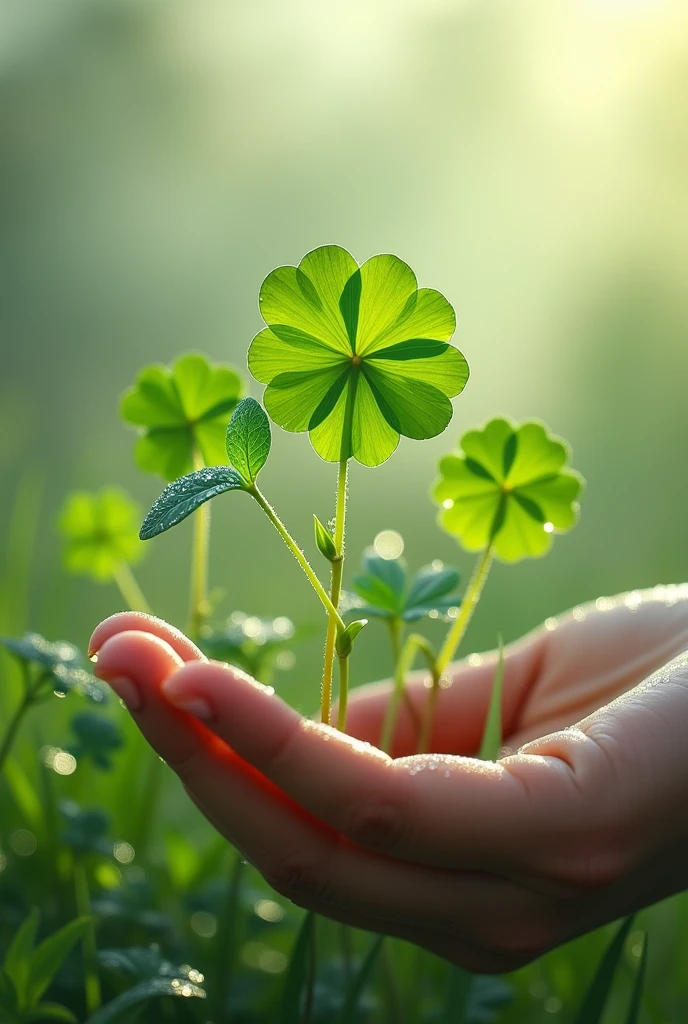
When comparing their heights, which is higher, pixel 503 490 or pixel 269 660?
pixel 503 490

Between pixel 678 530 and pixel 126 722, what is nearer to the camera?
pixel 126 722

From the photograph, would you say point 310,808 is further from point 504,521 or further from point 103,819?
point 103,819

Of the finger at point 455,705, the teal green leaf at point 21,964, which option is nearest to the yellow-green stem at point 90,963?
the teal green leaf at point 21,964

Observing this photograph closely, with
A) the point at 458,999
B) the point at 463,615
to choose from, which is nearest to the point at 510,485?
the point at 463,615

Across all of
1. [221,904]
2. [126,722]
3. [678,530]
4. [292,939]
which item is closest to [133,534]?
[126,722]

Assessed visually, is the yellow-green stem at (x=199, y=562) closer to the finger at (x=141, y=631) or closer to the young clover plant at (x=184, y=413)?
the young clover plant at (x=184, y=413)

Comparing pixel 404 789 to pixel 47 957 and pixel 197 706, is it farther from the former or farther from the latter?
pixel 47 957
